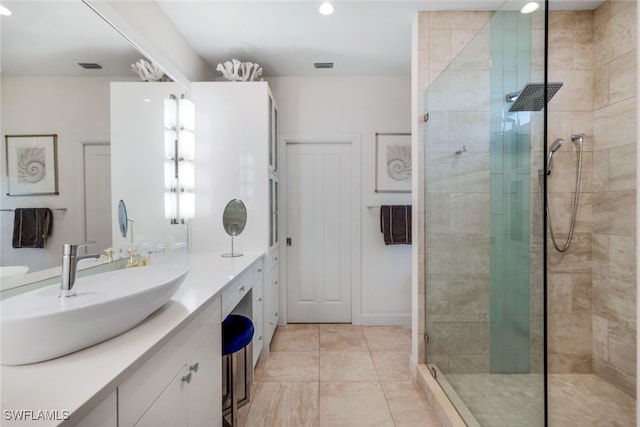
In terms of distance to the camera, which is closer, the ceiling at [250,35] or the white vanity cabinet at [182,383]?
the white vanity cabinet at [182,383]

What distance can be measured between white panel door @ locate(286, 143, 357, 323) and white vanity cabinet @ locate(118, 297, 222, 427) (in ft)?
5.34

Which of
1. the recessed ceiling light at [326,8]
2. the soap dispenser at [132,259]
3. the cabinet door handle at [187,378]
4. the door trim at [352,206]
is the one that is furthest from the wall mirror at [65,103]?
the door trim at [352,206]

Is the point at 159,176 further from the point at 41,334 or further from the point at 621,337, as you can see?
the point at 621,337

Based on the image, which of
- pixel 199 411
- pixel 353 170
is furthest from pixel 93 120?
pixel 353 170

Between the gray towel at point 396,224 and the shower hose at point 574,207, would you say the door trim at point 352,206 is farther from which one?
the shower hose at point 574,207

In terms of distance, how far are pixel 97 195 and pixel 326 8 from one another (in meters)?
1.77

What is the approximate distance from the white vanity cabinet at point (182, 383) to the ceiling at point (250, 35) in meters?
1.06

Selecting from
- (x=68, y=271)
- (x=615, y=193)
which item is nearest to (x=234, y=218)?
(x=68, y=271)

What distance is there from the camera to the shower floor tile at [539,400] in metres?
1.12

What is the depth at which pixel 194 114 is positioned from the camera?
2209 mm

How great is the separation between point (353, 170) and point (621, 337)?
228cm

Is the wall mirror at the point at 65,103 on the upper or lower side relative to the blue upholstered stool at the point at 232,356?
upper

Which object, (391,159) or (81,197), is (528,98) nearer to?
(391,159)

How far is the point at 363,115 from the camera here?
2.78 metres
